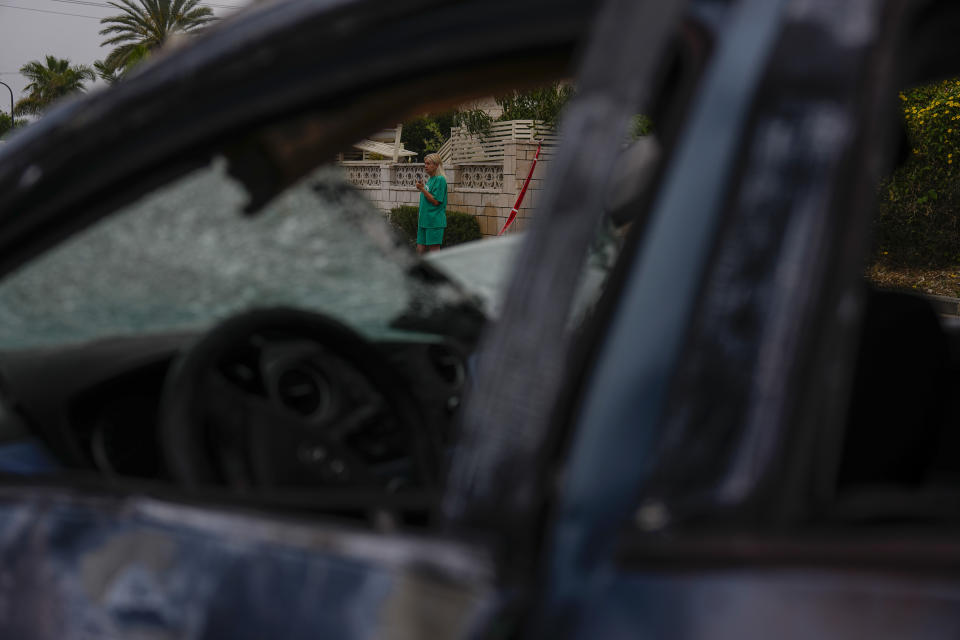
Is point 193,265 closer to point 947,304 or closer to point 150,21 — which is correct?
point 947,304

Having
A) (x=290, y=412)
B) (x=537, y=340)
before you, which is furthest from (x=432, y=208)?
(x=537, y=340)

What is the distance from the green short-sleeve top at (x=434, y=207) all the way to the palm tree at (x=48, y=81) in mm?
57243

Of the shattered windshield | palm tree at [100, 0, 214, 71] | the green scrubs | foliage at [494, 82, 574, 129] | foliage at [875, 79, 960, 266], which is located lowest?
the shattered windshield

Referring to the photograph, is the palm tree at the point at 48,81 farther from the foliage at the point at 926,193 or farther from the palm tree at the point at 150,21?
the foliage at the point at 926,193

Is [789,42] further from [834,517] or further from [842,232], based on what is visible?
[834,517]

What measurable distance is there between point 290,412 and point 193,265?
0.88 feet

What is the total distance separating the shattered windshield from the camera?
1265mm

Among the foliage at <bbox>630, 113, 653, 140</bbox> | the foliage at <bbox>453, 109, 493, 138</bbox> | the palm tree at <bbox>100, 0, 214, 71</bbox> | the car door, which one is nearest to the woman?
the foliage at <bbox>453, 109, 493, 138</bbox>

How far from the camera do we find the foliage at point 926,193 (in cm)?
1023

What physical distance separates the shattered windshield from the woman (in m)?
7.99

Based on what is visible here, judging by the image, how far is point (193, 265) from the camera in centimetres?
132

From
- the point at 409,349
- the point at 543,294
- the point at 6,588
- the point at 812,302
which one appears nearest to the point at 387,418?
the point at 409,349

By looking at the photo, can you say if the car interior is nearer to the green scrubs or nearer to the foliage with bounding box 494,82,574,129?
the green scrubs

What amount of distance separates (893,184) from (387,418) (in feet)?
34.0
